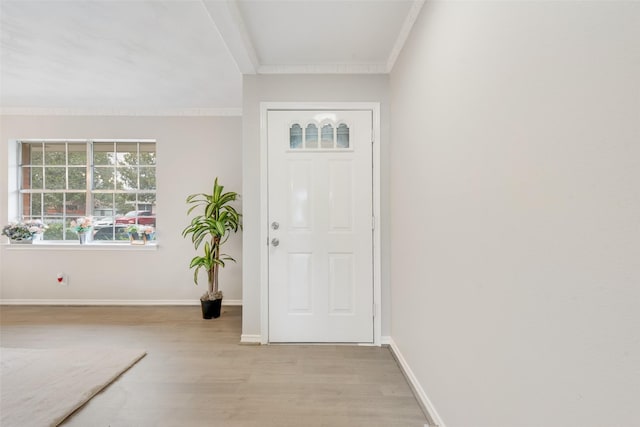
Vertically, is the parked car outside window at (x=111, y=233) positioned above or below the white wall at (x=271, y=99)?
below

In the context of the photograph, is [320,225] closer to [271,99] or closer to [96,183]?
[271,99]

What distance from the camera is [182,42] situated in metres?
2.47

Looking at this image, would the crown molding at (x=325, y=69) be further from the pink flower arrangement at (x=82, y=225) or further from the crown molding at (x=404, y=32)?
the pink flower arrangement at (x=82, y=225)

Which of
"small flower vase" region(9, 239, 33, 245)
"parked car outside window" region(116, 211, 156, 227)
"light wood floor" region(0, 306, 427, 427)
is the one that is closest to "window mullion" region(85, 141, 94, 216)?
"parked car outside window" region(116, 211, 156, 227)

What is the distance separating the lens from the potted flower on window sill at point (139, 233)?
159 inches

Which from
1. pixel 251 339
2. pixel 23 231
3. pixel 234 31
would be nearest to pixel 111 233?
pixel 23 231

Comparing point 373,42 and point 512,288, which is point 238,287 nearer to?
point 373,42

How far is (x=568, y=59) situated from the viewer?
2.63ft

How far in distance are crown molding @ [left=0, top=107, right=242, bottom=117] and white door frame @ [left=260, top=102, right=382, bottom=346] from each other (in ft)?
4.89

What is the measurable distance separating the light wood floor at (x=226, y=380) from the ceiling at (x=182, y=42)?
2.42 metres

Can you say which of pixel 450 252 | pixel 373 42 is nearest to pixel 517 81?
pixel 450 252

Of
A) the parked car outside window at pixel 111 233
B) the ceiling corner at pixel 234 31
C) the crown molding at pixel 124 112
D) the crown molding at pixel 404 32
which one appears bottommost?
the parked car outside window at pixel 111 233

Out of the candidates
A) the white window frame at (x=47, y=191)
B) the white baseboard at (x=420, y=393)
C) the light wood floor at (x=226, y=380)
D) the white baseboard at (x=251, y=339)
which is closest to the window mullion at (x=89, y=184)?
the white window frame at (x=47, y=191)

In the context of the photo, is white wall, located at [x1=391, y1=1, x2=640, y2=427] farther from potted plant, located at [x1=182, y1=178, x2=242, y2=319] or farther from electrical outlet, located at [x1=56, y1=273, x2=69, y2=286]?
electrical outlet, located at [x1=56, y1=273, x2=69, y2=286]
